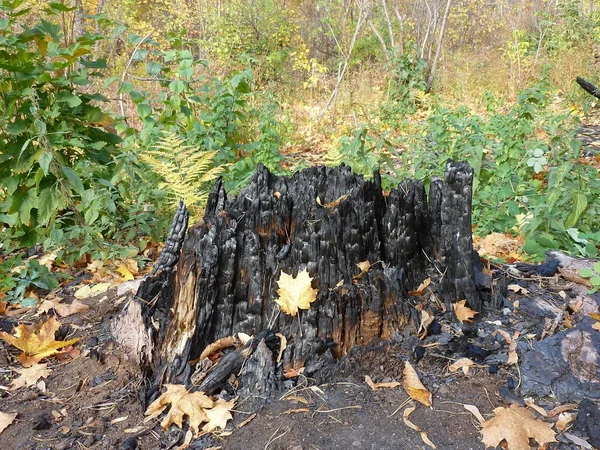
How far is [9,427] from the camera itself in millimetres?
2172

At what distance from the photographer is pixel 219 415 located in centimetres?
207

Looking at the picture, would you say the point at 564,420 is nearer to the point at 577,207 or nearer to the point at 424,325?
the point at 424,325

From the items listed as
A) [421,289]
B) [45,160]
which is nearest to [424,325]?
[421,289]

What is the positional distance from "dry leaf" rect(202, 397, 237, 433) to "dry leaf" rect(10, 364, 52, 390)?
3.22 ft

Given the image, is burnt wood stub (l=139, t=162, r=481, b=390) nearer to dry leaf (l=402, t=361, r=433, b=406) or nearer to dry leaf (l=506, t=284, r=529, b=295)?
dry leaf (l=402, t=361, r=433, b=406)

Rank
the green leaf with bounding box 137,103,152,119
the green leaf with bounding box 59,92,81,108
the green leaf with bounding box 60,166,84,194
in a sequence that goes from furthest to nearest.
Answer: the green leaf with bounding box 137,103,152,119
the green leaf with bounding box 59,92,81,108
the green leaf with bounding box 60,166,84,194

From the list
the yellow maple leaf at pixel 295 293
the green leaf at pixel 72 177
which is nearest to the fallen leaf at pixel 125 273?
the green leaf at pixel 72 177

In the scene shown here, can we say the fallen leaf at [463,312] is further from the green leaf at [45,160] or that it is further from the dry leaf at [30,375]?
the green leaf at [45,160]

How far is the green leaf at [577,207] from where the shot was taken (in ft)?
11.4

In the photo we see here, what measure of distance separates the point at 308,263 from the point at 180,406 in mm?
817

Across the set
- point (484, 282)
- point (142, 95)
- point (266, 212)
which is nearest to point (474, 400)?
point (484, 282)

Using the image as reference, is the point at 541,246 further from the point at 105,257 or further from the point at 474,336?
Answer: the point at 105,257

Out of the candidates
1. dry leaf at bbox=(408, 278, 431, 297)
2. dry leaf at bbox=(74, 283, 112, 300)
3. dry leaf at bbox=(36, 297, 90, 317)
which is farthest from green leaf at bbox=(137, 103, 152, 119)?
dry leaf at bbox=(408, 278, 431, 297)

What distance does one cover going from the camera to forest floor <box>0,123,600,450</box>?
6.40ft
